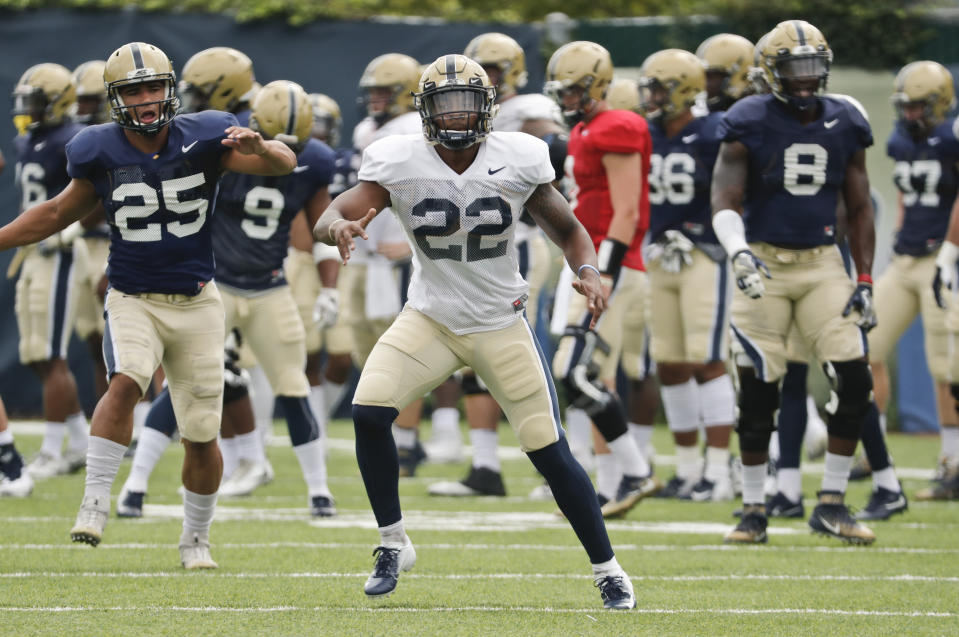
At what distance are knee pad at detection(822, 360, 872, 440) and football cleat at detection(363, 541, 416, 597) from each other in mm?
2173

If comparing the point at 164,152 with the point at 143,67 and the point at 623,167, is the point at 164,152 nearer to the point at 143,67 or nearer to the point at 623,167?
the point at 143,67

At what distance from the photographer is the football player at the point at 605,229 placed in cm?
680

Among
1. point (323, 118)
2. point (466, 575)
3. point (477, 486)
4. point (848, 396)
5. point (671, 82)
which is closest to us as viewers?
point (466, 575)

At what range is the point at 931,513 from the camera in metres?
7.47

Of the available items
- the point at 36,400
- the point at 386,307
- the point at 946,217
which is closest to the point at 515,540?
the point at 386,307

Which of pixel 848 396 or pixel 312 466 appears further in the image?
pixel 312 466

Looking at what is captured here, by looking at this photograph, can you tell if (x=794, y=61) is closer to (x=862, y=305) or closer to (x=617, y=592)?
(x=862, y=305)

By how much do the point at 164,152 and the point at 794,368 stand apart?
316 centimetres

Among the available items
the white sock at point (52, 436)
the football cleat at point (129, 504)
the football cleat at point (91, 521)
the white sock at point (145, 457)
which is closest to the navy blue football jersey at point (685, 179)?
the white sock at point (145, 457)

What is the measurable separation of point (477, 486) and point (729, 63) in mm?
2689

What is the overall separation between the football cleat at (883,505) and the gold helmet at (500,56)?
286cm

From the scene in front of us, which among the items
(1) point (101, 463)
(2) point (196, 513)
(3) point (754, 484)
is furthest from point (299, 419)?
(3) point (754, 484)

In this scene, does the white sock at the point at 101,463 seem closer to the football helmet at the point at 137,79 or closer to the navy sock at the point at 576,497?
the football helmet at the point at 137,79

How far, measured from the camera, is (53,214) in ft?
17.4
